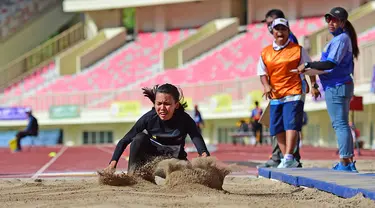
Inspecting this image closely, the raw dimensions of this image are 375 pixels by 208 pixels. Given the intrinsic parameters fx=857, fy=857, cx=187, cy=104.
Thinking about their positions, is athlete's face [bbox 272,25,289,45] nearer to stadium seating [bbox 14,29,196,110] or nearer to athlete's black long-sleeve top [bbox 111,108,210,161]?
athlete's black long-sleeve top [bbox 111,108,210,161]

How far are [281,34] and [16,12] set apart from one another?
2007 inches

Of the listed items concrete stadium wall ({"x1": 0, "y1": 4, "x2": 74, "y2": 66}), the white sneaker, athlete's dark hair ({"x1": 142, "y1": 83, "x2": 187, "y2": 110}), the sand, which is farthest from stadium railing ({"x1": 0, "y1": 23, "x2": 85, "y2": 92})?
the sand

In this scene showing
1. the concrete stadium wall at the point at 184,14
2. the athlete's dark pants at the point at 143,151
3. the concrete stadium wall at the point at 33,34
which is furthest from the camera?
the concrete stadium wall at the point at 33,34

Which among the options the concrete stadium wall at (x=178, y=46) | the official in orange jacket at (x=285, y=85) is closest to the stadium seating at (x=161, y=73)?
the concrete stadium wall at (x=178, y=46)

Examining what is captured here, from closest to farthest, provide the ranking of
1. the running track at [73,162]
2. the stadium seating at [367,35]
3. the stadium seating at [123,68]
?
the running track at [73,162] → the stadium seating at [367,35] → the stadium seating at [123,68]

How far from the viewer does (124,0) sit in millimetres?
57844

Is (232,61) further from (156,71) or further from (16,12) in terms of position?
(16,12)

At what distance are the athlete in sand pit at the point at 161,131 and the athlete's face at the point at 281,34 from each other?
2732 mm

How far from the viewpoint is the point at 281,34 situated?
1095 cm

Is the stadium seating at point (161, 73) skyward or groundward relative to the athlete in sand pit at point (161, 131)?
skyward

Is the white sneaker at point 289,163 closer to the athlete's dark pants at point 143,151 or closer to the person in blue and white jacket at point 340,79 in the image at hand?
the person in blue and white jacket at point 340,79

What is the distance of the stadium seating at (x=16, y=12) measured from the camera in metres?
59.1

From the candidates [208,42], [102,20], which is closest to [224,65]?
[208,42]

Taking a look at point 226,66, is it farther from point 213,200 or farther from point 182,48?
point 213,200
